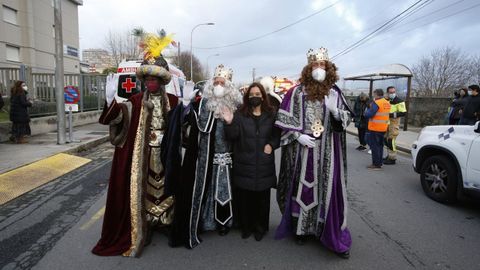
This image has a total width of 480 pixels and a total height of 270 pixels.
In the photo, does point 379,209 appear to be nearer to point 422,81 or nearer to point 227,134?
point 227,134

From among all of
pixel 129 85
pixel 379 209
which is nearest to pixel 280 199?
pixel 379 209

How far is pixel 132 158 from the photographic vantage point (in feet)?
11.4

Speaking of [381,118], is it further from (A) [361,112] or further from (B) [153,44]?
(B) [153,44]

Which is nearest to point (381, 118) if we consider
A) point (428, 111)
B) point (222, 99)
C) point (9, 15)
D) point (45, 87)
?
point (222, 99)

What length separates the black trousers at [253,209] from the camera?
146 inches

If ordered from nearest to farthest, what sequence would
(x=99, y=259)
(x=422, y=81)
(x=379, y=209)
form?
1. (x=99, y=259)
2. (x=379, y=209)
3. (x=422, y=81)

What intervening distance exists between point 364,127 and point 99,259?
8720 mm

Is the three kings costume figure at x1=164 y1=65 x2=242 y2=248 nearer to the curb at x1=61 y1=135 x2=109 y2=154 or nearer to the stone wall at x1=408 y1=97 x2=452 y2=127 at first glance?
the curb at x1=61 y1=135 x2=109 y2=154

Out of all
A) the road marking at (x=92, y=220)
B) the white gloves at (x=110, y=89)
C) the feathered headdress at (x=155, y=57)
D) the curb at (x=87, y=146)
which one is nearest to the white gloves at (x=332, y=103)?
the feathered headdress at (x=155, y=57)

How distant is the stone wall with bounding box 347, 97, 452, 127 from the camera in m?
15.4

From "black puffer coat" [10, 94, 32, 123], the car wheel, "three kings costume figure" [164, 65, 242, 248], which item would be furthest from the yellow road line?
the car wheel

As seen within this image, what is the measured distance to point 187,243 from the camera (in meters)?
3.50

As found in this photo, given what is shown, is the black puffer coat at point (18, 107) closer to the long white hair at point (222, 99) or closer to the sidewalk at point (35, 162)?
the sidewalk at point (35, 162)

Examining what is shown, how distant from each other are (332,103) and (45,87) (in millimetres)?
11908
